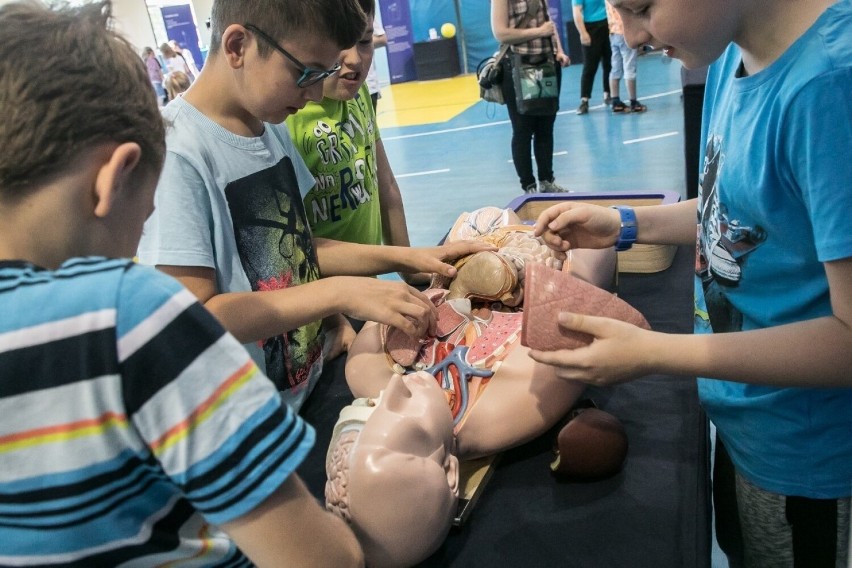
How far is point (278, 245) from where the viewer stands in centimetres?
119

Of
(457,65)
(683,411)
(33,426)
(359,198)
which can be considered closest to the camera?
(33,426)

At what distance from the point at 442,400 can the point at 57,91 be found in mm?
693

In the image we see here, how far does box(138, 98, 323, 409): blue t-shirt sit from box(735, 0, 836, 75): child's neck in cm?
77

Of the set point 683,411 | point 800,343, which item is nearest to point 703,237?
point 800,343

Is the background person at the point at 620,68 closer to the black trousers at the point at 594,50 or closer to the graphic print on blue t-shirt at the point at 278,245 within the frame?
the black trousers at the point at 594,50

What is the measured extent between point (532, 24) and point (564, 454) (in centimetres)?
264

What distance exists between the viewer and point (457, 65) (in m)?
9.95

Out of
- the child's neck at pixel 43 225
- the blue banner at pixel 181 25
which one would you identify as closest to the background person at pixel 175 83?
the child's neck at pixel 43 225

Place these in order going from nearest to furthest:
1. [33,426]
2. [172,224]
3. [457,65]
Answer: [33,426] < [172,224] < [457,65]

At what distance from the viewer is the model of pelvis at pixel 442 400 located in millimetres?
855

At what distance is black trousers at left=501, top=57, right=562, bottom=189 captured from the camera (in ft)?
11.1

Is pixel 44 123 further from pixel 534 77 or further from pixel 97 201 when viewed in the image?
pixel 534 77

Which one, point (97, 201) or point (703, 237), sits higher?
point (97, 201)

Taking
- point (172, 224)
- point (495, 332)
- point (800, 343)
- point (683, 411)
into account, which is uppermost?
point (172, 224)
